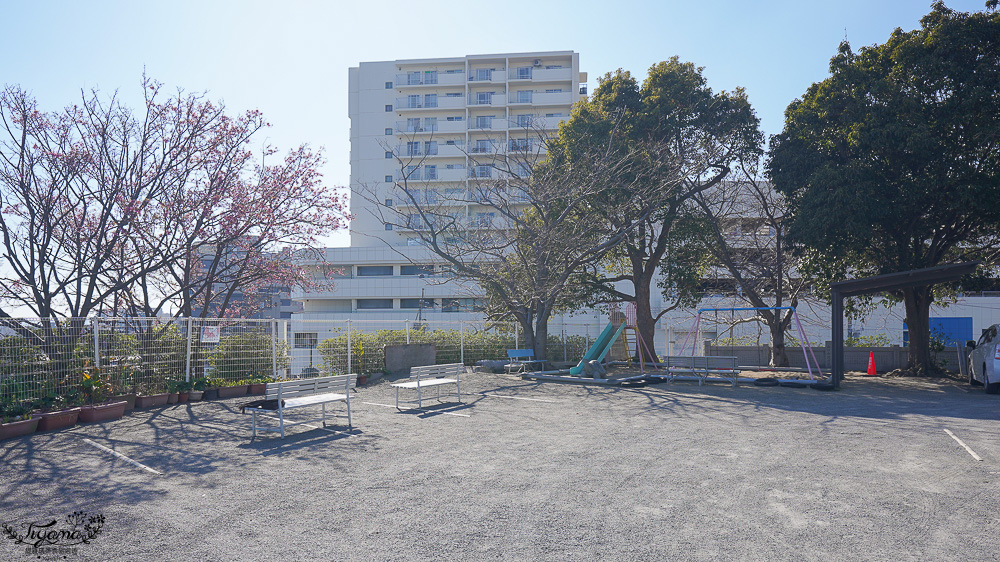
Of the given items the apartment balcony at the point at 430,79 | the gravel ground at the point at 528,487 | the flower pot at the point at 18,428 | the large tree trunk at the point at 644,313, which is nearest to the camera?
the gravel ground at the point at 528,487

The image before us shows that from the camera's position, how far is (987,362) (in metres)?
13.3

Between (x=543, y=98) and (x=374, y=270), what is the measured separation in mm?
24487

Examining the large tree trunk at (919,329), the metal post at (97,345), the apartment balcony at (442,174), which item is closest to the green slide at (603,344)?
the large tree trunk at (919,329)

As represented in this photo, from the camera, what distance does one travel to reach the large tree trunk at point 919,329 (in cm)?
1778

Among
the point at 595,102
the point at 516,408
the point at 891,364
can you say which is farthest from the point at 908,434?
the point at 595,102

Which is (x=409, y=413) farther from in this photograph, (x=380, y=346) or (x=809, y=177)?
(x=809, y=177)

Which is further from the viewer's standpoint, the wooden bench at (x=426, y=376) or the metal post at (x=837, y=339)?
the metal post at (x=837, y=339)

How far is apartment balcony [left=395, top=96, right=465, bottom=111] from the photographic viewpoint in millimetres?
64125

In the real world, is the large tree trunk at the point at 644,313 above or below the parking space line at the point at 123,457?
above

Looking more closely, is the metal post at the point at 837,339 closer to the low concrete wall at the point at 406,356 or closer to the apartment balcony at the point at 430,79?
the low concrete wall at the point at 406,356

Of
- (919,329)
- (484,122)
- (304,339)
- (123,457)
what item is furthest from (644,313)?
(484,122)

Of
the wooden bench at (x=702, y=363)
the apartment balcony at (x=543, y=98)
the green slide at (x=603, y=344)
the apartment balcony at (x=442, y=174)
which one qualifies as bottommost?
the wooden bench at (x=702, y=363)

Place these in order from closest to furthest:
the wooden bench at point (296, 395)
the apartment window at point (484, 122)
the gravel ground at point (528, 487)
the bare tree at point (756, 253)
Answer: the gravel ground at point (528, 487) < the wooden bench at point (296, 395) < the bare tree at point (756, 253) < the apartment window at point (484, 122)

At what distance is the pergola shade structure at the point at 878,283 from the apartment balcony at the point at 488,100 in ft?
169
